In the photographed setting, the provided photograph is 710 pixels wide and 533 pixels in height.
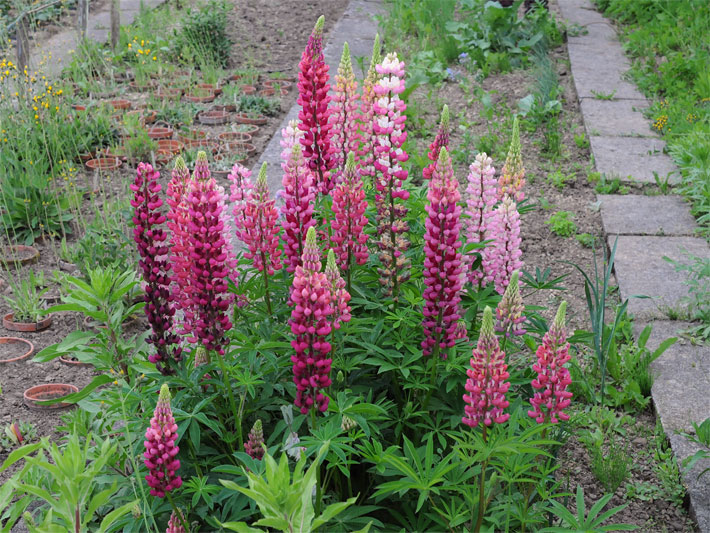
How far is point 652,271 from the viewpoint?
4.30m

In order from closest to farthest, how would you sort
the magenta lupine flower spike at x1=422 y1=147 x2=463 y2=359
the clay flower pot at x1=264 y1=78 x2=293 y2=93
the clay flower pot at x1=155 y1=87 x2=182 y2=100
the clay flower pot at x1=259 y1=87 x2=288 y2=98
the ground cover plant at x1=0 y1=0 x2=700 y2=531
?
the ground cover plant at x1=0 y1=0 x2=700 y2=531 → the magenta lupine flower spike at x1=422 y1=147 x2=463 y2=359 → the clay flower pot at x1=155 y1=87 x2=182 y2=100 → the clay flower pot at x1=259 y1=87 x2=288 y2=98 → the clay flower pot at x1=264 y1=78 x2=293 y2=93

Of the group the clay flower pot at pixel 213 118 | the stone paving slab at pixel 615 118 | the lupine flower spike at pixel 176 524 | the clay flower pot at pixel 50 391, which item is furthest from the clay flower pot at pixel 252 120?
the lupine flower spike at pixel 176 524

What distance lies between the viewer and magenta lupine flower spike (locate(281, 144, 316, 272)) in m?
2.41

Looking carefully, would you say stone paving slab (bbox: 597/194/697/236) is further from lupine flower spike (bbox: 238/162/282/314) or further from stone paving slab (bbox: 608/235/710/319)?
lupine flower spike (bbox: 238/162/282/314)

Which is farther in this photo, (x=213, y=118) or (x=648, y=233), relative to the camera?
(x=213, y=118)

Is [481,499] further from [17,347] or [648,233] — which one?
[648,233]

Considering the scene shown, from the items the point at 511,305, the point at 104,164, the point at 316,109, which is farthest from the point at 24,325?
the point at 511,305

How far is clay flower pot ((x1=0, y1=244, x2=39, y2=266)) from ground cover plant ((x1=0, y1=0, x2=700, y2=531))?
202 centimetres

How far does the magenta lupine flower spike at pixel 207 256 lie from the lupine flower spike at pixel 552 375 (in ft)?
3.11

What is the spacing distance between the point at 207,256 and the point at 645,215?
364 cm

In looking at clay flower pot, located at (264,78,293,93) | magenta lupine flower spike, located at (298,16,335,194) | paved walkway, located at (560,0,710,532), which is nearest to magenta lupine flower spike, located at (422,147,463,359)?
magenta lupine flower spike, located at (298,16,335,194)

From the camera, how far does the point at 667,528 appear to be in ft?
8.96

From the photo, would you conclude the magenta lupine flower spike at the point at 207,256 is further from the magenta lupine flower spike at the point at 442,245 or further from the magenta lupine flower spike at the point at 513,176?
the magenta lupine flower spike at the point at 513,176

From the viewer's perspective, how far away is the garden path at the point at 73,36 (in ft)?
26.5
